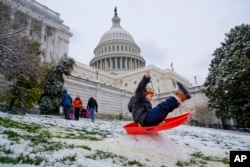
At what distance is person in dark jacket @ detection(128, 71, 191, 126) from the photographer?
505 cm

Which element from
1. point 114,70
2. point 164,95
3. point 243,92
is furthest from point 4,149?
point 114,70

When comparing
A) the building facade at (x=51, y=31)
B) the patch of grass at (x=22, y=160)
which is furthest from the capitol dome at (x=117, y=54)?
the patch of grass at (x=22, y=160)

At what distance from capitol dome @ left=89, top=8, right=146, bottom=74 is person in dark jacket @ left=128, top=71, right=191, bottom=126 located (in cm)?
7445

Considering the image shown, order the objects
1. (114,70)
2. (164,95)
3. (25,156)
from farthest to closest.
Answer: (114,70)
(164,95)
(25,156)

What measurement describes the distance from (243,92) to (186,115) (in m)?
17.0

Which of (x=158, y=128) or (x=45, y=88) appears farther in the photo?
(x=45, y=88)

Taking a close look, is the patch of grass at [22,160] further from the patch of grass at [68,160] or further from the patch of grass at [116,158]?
the patch of grass at [116,158]

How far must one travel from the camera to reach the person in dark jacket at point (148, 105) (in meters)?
5.05

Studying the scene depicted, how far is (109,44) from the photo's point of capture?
87312 mm

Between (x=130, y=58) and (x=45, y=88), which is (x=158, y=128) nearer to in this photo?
(x=45, y=88)

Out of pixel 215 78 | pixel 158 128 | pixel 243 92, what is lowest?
pixel 158 128

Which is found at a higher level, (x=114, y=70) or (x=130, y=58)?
(x=130, y=58)

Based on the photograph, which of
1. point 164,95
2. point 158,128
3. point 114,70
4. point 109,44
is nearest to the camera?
point 158,128

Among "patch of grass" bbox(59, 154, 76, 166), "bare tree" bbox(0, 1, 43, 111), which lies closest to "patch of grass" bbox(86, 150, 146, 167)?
"patch of grass" bbox(59, 154, 76, 166)
